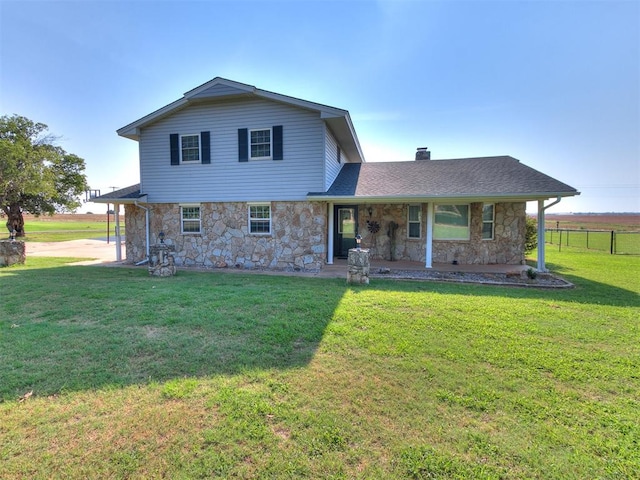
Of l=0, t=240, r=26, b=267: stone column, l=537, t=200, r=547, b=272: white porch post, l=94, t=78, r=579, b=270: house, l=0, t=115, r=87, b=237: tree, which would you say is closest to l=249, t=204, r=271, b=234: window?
l=94, t=78, r=579, b=270: house

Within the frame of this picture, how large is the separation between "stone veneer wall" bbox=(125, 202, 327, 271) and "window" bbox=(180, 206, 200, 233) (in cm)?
20

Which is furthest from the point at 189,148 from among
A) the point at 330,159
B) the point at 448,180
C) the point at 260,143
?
the point at 448,180

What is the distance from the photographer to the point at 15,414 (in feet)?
8.47

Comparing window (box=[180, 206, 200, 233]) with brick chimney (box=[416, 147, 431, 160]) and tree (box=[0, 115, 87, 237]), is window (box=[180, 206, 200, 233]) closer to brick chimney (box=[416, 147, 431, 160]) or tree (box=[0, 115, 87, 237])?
brick chimney (box=[416, 147, 431, 160])

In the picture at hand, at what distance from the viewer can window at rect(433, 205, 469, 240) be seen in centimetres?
1135

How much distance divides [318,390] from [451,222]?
1022 centimetres

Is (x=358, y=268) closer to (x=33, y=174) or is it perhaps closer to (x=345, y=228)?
(x=345, y=228)

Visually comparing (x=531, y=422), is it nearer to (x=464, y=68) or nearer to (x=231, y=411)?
(x=231, y=411)

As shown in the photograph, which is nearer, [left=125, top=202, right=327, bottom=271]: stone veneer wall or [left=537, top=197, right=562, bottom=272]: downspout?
[left=537, top=197, right=562, bottom=272]: downspout

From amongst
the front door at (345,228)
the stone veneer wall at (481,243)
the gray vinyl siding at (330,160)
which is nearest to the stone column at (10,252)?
the gray vinyl siding at (330,160)

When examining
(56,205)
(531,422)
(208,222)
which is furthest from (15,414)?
(56,205)

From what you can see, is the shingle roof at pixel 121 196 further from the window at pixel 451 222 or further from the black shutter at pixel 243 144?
the window at pixel 451 222

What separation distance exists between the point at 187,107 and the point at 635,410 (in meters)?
12.6

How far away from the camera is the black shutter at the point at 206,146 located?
10.4 meters
